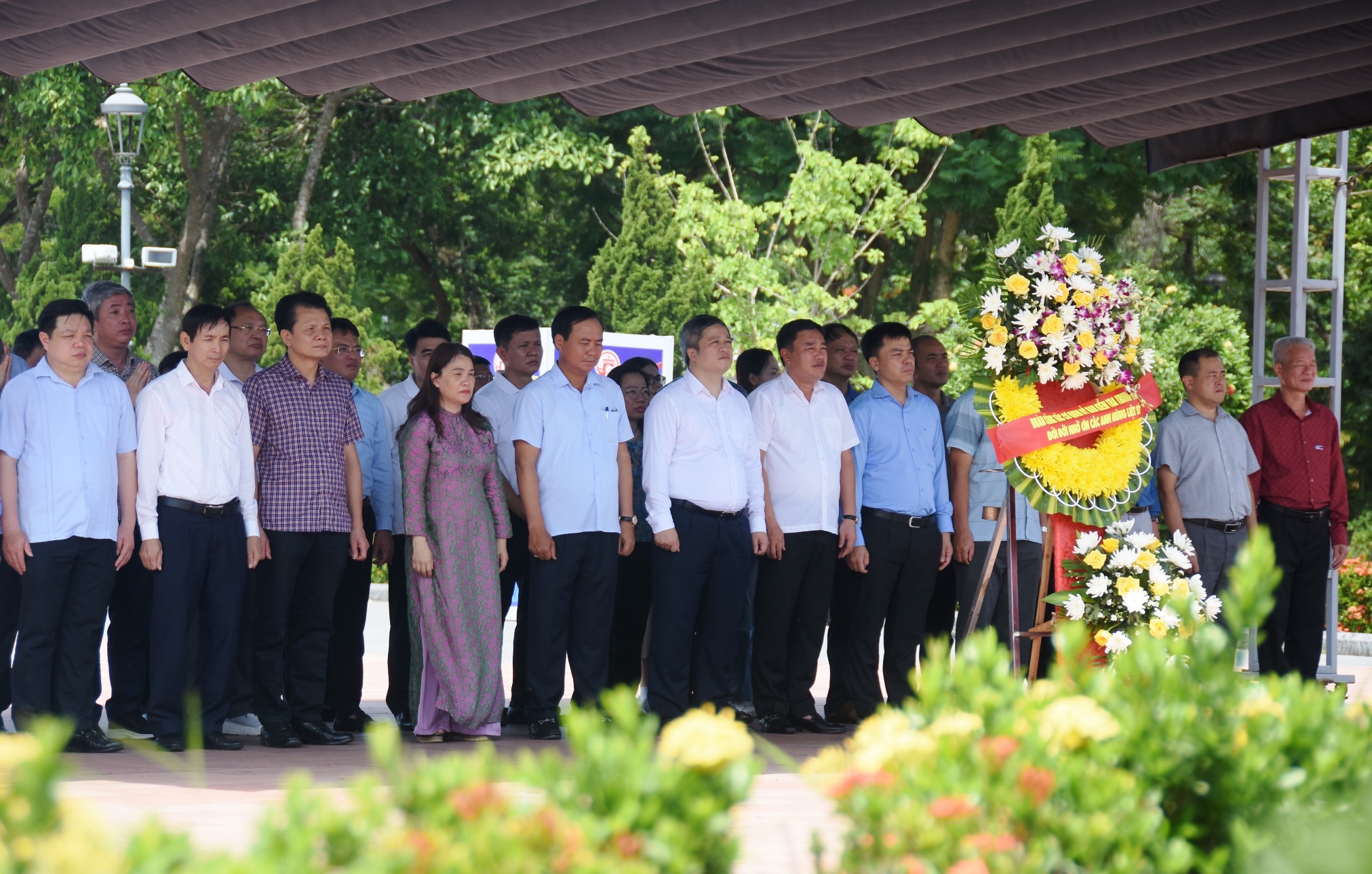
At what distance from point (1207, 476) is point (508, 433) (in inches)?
135

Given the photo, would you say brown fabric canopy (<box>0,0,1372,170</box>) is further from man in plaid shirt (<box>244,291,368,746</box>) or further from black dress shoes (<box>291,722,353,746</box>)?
black dress shoes (<box>291,722,353,746</box>)

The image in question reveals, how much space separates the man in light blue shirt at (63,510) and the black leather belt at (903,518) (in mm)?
3266

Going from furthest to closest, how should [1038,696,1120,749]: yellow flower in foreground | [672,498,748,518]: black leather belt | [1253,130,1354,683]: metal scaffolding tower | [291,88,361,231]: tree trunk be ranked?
[291,88,361,231]: tree trunk → [1253,130,1354,683]: metal scaffolding tower → [672,498,748,518]: black leather belt → [1038,696,1120,749]: yellow flower in foreground

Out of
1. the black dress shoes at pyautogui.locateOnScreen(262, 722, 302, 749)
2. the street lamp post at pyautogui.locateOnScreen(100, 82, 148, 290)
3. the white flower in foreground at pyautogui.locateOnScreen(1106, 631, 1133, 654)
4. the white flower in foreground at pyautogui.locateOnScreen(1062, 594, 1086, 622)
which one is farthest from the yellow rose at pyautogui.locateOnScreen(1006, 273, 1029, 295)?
the street lamp post at pyautogui.locateOnScreen(100, 82, 148, 290)

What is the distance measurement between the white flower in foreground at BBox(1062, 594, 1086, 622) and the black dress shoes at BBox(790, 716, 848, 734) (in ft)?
5.14

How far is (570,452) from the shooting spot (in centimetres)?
673

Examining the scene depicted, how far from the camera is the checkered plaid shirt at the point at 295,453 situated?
20.6 ft

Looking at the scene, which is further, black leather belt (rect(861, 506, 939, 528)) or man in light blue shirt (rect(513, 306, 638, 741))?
black leather belt (rect(861, 506, 939, 528))

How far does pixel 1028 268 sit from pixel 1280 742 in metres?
4.04

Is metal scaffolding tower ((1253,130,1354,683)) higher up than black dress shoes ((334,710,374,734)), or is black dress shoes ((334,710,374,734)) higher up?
metal scaffolding tower ((1253,130,1354,683))

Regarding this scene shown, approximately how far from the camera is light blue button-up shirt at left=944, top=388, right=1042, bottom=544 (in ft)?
23.9

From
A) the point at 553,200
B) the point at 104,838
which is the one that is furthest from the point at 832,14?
the point at 553,200

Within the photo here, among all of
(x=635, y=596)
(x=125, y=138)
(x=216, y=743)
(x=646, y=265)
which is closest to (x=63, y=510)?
(x=216, y=743)

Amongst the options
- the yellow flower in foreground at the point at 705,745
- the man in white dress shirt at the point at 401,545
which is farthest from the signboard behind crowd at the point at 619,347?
the yellow flower in foreground at the point at 705,745
